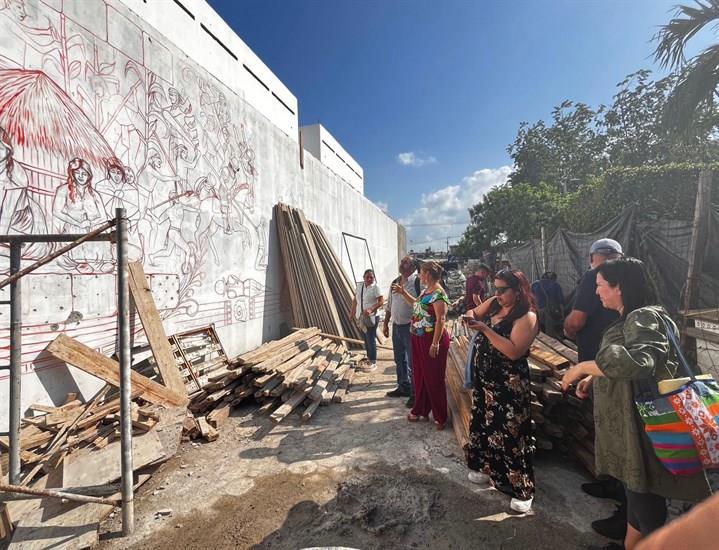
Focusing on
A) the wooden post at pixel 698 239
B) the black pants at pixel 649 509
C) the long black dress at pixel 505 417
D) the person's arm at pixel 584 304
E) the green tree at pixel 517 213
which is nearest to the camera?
the black pants at pixel 649 509

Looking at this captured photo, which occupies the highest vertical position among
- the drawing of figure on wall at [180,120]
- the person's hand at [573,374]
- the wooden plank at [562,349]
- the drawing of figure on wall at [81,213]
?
the drawing of figure on wall at [180,120]

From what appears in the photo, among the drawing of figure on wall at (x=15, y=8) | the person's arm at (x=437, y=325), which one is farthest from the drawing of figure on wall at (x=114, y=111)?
the person's arm at (x=437, y=325)

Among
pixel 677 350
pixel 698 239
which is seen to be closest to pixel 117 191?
pixel 677 350

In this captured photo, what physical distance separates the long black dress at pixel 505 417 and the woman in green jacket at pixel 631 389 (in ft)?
1.87

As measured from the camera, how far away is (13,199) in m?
2.94

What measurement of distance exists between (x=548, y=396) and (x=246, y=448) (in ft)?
9.76

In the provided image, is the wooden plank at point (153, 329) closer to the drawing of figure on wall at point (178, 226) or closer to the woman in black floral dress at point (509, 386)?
the drawing of figure on wall at point (178, 226)

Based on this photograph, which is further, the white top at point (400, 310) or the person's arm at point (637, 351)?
the white top at point (400, 310)

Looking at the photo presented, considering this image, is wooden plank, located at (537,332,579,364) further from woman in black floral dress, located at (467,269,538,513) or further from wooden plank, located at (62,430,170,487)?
wooden plank, located at (62,430,170,487)

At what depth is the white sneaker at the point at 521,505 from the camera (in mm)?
2438

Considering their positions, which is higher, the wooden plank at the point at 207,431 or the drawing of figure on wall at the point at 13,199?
the drawing of figure on wall at the point at 13,199

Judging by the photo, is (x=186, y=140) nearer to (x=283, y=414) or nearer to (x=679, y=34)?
(x=283, y=414)

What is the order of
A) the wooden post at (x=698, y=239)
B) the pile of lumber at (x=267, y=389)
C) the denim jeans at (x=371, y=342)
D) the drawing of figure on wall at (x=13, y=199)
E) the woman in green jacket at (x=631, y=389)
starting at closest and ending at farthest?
the woman in green jacket at (x=631, y=389) < the drawing of figure on wall at (x=13, y=199) < the wooden post at (x=698, y=239) < the pile of lumber at (x=267, y=389) < the denim jeans at (x=371, y=342)

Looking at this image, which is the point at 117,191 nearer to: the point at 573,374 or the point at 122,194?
the point at 122,194
